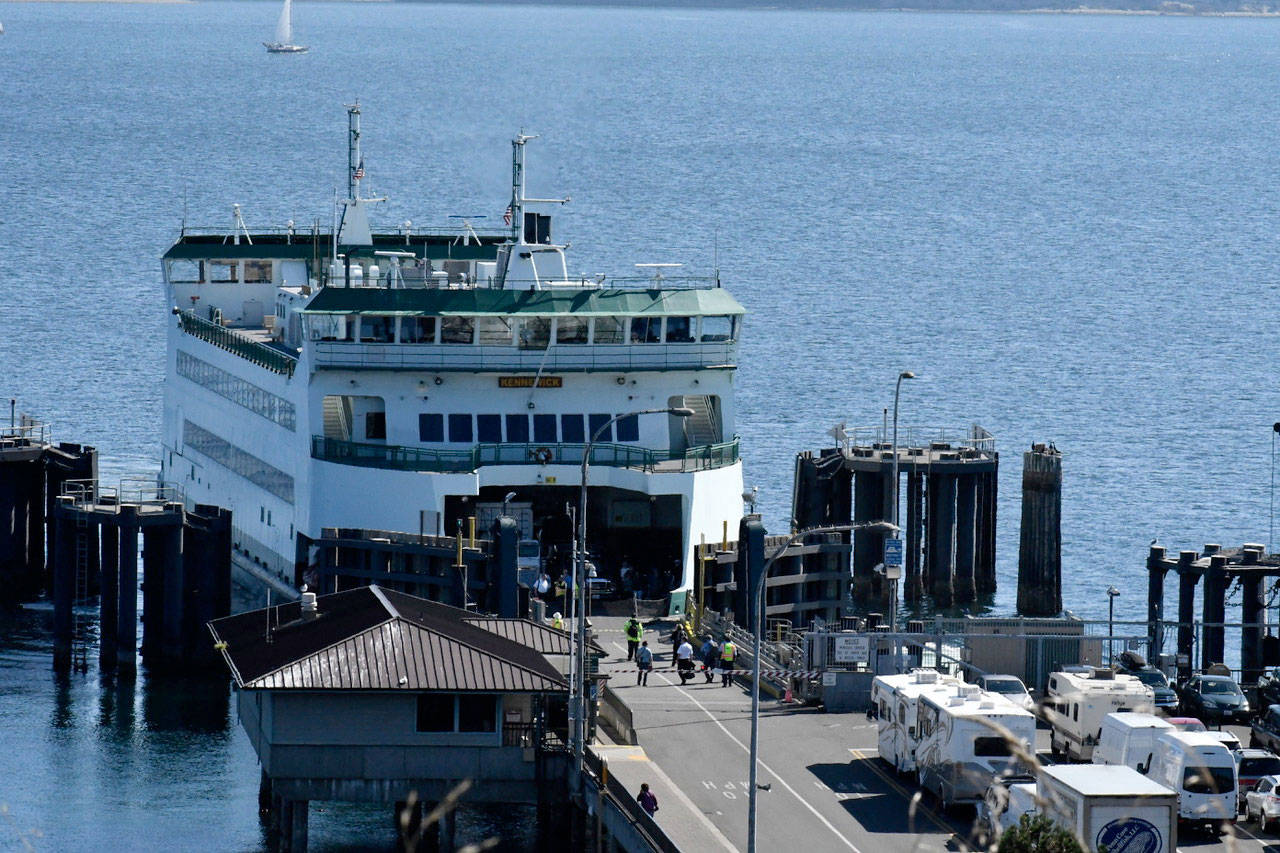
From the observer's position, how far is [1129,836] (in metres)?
41.4

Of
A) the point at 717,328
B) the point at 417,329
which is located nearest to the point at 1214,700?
the point at 717,328

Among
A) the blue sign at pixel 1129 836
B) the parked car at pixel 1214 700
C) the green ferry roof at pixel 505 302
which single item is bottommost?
the blue sign at pixel 1129 836

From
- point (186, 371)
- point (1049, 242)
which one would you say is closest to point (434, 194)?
point (1049, 242)

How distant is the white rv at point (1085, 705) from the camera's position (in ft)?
163

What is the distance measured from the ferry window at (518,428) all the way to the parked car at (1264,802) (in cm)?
2260

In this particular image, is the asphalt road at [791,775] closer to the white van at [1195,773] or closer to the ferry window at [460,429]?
the white van at [1195,773]

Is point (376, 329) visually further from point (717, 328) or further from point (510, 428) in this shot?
point (717, 328)

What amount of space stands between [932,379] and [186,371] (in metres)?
43.1

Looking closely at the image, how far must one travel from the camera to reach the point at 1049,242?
169 meters

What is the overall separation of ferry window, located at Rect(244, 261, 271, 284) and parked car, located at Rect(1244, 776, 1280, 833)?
132 feet

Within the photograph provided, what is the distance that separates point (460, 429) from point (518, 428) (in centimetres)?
135

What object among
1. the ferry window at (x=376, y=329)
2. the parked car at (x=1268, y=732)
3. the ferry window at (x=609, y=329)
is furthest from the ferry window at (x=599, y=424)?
the parked car at (x=1268, y=732)

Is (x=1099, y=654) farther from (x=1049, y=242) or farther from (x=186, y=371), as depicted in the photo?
(x=1049, y=242)

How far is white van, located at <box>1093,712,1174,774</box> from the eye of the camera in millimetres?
46688
